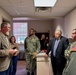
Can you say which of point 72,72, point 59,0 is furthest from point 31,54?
point 72,72

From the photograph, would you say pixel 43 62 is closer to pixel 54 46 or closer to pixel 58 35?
pixel 54 46

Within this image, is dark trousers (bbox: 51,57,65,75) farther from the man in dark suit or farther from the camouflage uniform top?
the camouflage uniform top

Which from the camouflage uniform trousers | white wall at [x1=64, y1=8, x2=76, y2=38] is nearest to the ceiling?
white wall at [x1=64, y1=8, x2=76, y2=38]

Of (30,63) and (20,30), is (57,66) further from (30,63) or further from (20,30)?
(20,30)

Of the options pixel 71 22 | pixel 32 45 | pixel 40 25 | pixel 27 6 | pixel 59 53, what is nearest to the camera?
pixel 59 53

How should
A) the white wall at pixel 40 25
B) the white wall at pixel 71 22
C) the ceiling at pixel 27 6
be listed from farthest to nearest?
the white wall at pixel 40 25 → the white wall at pixel 71 22 → the ceiling at pixel 27 6

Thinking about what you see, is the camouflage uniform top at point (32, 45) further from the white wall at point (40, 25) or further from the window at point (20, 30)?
the window at point (20, 30)

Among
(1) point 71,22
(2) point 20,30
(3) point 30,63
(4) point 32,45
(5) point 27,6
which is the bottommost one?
(3) point 30,63

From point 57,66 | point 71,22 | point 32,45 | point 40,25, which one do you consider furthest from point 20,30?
point 57,66

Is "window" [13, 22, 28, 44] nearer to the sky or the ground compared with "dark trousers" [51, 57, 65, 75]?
nearer to the sky

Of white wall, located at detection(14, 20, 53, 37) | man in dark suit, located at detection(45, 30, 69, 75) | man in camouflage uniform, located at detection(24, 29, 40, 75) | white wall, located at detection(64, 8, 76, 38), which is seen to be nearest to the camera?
man in dark suit, located at detection(45, 30, 69, 75)

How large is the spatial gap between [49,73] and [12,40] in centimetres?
149

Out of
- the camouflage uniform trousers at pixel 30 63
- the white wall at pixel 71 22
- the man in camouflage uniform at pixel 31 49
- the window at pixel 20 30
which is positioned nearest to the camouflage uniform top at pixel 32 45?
the man in camouflage uniform at pixel 31 49

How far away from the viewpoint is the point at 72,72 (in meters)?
1.87
